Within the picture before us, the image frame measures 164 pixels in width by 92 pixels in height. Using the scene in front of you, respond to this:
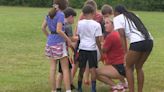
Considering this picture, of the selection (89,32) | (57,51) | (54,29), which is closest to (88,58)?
(89,32)

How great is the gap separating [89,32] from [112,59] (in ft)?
2.47

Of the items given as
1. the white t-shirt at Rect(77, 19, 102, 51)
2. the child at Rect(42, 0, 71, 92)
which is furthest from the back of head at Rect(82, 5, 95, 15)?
the child at Rect(42, 0, 71, 92)

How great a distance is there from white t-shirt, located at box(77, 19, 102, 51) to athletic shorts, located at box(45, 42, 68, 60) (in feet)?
1.11

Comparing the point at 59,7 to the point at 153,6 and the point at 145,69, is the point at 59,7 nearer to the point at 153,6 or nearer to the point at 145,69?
the point at 145,69

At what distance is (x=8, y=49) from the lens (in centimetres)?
1388

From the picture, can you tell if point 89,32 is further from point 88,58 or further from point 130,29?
point 130,29

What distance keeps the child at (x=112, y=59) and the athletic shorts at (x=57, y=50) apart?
77 centimetres

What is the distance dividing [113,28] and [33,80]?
7.49 feet

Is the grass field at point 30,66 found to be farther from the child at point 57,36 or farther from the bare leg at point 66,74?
the child at point 57,36

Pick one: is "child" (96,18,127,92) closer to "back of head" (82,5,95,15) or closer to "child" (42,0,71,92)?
"back of head" (82,5,95,15)

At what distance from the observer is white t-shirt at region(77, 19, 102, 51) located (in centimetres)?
757

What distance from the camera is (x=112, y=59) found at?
8016 millimetres

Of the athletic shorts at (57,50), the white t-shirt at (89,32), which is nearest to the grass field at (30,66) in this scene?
the athletic shorts at (57,50)

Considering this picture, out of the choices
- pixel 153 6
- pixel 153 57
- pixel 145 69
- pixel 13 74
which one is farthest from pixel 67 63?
pixel 153 6
